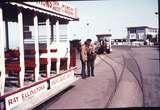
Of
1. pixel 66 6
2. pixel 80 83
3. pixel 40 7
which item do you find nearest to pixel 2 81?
pixel 40 7

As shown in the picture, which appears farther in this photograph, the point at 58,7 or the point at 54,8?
the point at 58,7

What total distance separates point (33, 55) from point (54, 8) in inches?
63.6

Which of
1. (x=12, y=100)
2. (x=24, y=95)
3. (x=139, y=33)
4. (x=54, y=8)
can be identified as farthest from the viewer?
(x=139, y=33)

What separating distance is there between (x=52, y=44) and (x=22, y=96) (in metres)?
3.65

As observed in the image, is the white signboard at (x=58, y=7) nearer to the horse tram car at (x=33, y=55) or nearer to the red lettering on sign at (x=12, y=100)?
the horse tram car at (x=33, y=55)

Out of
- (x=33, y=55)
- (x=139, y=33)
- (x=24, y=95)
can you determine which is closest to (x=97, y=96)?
(x=33, y=55)

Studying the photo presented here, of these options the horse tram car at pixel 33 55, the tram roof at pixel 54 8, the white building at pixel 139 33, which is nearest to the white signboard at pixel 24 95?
the horse tram car at pixel 33 55

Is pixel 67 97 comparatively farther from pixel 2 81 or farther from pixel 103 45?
pixel 103 45

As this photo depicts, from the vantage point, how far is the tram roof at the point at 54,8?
7.07 metres

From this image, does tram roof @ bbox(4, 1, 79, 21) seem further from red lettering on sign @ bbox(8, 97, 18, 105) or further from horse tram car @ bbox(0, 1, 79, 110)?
red lettering on sign @ bbox(8, 97, 18, 105)

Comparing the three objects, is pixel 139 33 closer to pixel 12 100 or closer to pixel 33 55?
pixel 33 55

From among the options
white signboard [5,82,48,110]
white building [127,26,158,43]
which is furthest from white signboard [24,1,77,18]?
white building [127,26,158,43]

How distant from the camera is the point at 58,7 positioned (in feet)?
30.8

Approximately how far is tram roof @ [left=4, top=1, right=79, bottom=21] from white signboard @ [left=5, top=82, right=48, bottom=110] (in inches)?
79.5
